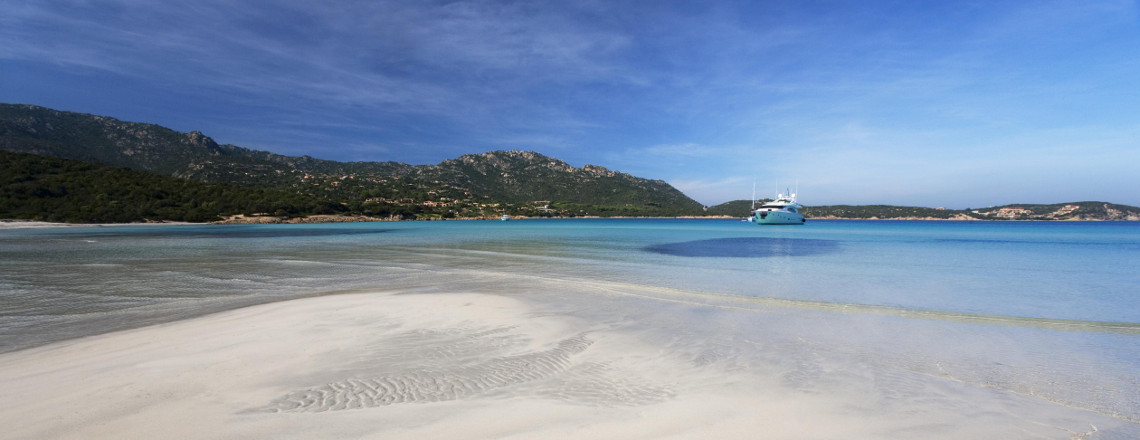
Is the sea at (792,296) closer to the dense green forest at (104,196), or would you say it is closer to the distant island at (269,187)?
the dense green forest at (104,196)

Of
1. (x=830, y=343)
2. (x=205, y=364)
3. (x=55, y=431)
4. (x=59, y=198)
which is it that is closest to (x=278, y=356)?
(x=205, y=364)

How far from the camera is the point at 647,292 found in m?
12.2

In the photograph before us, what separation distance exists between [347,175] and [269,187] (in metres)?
34.0

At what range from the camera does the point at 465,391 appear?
472cm

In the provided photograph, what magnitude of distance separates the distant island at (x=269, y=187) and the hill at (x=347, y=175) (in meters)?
0.38

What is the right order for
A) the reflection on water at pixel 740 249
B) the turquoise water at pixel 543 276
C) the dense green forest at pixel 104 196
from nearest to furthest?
the turquoise water at pixel 543 276 → the reflection on water at pixel 740 249 → the dense green forest at pixel 104 196

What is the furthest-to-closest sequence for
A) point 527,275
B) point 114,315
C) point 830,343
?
point 527,275 → point 114,315 → point 830,343

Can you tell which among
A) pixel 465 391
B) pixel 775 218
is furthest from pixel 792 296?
pixel 775 218

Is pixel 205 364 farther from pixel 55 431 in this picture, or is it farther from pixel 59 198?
pixel 59 198

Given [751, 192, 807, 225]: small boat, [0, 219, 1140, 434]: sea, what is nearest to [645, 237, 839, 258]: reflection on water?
[0, 219, 1140, 434]: sea

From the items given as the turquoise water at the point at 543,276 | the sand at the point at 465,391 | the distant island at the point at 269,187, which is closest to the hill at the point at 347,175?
the distant island at the point at 269,187

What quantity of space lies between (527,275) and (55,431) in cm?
1237

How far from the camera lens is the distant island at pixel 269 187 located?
62094 millimetres

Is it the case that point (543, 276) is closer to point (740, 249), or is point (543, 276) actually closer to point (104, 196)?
point (740, 249)
